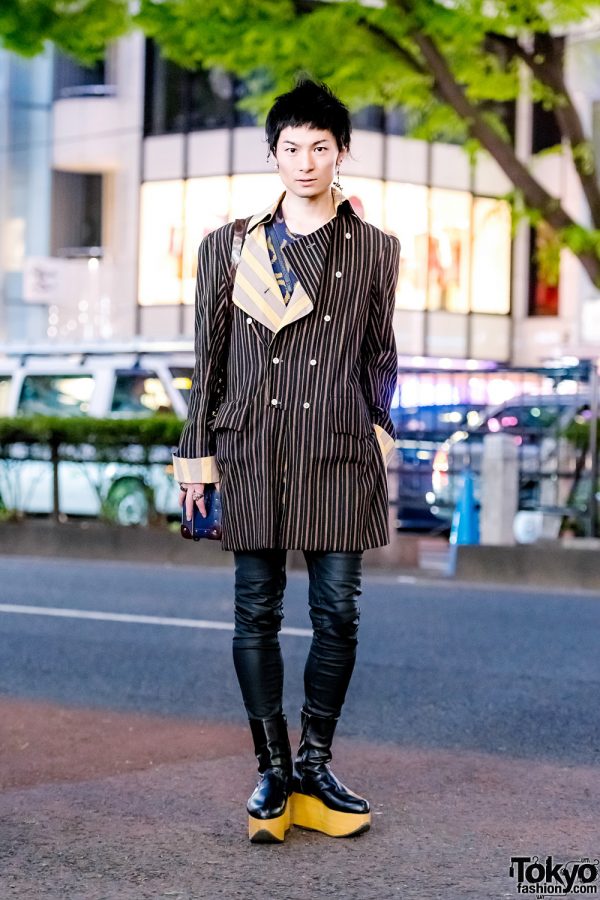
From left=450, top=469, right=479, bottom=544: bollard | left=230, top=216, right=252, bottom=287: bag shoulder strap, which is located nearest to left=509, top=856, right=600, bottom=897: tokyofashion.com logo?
left=230, top=216, right=252, bottom=287: bag shoulder strap

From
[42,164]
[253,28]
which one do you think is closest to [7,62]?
[42,164]

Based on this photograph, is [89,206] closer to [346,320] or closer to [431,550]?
[431,550]

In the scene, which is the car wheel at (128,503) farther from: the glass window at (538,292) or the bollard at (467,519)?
the glass window at (538,292)

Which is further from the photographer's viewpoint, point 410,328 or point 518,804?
point 410,328

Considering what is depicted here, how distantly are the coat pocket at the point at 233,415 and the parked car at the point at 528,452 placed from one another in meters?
9.51

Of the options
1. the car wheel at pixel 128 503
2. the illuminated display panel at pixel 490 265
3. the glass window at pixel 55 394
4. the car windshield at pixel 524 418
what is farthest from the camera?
the illuminated display panel at pixel 490 265

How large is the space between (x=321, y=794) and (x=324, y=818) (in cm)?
6

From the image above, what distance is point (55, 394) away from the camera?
61.3 feet

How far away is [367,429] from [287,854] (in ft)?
3.55

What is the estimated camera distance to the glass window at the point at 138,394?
1805 centimetres

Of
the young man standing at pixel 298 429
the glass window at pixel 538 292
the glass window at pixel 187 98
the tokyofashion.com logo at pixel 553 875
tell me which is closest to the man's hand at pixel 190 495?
the young man standing at pixel 298 429

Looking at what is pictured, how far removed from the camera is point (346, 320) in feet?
13.9

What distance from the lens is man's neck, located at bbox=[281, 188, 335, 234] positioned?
168 inches

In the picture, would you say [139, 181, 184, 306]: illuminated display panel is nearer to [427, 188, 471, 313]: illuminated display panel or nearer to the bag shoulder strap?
[427, 188, 471, 313]: illuminated display panel
